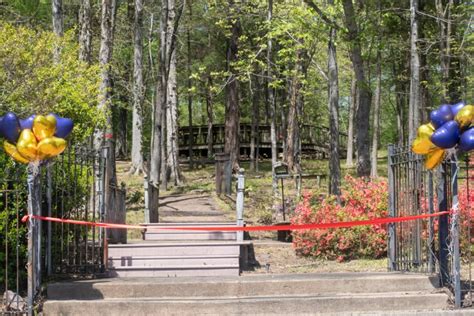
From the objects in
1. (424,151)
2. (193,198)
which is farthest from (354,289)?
(193,198)

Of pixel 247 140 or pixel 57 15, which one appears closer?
pixel 57 15

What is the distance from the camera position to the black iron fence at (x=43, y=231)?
23.4ft

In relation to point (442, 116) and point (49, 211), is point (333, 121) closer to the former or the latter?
point (442, 116)

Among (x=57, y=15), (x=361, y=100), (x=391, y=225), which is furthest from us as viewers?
(x=361, y=100)

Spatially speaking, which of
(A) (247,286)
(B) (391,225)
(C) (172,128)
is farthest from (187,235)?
(C) (172,128)

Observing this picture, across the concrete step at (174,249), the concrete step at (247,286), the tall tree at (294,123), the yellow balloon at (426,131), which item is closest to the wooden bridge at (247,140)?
the tall tree at (294,123)

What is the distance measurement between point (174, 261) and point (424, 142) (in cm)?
413

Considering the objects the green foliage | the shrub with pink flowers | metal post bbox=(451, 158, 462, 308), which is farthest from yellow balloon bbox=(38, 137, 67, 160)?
the shrub with pink flowers

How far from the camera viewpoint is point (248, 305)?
728 centimetres

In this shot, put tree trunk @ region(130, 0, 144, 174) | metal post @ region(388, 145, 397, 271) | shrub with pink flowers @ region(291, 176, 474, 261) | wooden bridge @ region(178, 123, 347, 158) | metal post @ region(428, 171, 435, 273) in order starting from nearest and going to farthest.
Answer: metal post @ region(428, 171, 435, 273)
metal post @ region(388, 145, 397, 271)
shrub with pink flowers @ region(291, 176, 474, 261)
tree trunk @ region(130, 0, 144, 174)
wooden bridge @ region(178, 123, 347, 158)

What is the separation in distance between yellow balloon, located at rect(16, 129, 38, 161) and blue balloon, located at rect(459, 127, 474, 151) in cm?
513

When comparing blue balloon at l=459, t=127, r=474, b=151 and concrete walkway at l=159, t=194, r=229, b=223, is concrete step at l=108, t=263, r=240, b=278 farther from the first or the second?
concrete walkway at l=159, t=194, r=229, b=223

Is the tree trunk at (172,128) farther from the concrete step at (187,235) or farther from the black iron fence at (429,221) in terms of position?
the black iron fence at (429,221)

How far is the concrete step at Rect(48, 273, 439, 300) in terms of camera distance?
7727mm
